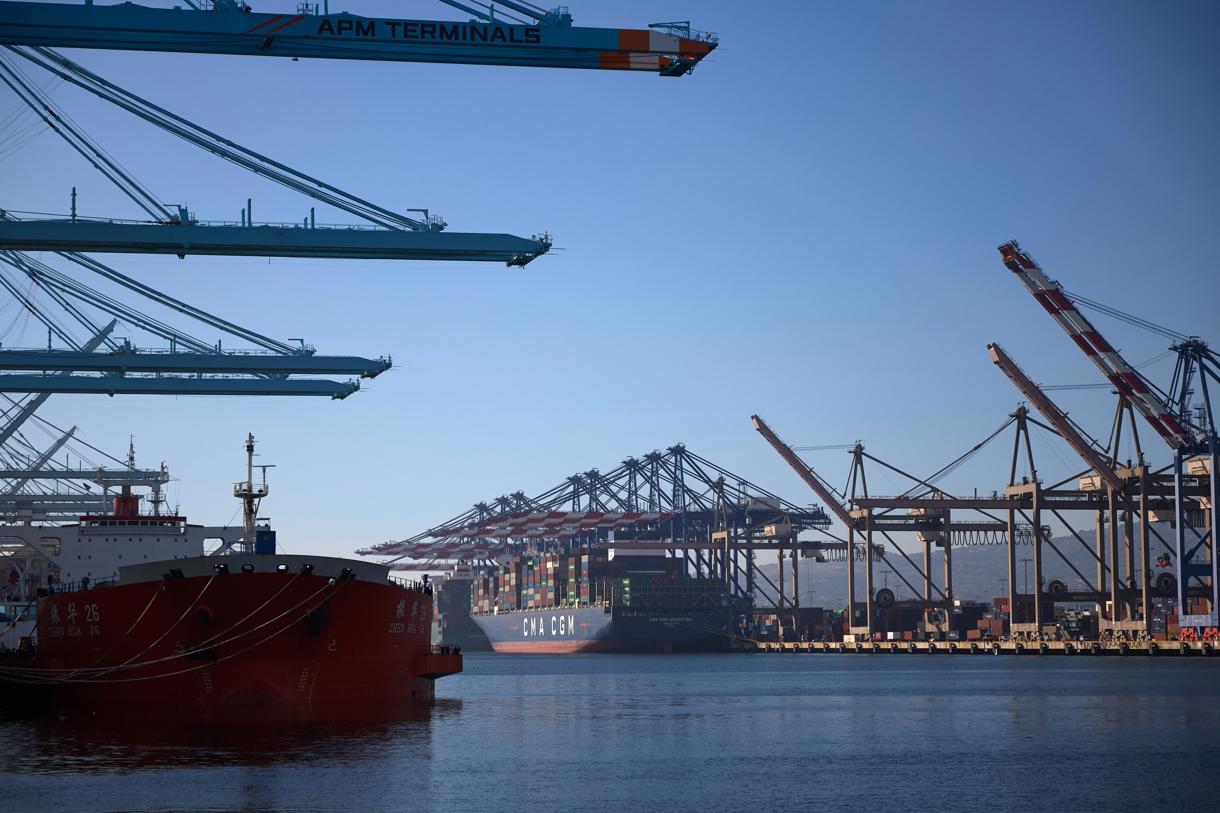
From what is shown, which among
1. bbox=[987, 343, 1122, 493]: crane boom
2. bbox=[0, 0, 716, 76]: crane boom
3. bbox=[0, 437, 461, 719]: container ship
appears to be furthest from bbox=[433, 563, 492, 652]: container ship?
bbox=[0, 0, 716, 76]: crane boom

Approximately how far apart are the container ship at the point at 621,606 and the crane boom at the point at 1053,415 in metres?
51.1

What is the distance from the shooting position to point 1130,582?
318 ft

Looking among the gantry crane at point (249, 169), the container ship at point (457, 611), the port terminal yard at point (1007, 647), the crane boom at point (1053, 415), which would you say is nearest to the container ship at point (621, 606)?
the port terminal yard at point (1007, 647)

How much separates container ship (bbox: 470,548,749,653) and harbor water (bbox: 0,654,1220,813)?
286 feet

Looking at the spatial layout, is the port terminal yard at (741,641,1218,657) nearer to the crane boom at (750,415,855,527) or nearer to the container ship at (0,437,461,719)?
the crane boom at (750,415,855,527)

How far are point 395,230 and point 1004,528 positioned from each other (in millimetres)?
82114

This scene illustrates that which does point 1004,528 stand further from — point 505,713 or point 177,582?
point 177,582

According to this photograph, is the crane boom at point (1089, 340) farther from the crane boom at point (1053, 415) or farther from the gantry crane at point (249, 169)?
the gantry crane at point (249, 169)

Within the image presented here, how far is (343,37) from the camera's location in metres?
36.0

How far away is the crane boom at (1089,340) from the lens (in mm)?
89000

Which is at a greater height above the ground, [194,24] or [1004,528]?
[194,24]

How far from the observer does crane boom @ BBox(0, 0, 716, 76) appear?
35344 mm

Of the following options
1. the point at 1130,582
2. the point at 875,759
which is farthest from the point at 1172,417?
the point at 875,759

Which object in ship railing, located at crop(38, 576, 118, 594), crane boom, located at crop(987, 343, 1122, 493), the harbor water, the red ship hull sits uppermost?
crane boom, located at crop(987, 343, 1122, 493)
